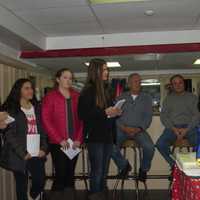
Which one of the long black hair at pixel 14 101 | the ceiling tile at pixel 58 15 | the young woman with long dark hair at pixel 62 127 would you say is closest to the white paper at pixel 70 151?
the young woman with long dark hair at pixel 62 127

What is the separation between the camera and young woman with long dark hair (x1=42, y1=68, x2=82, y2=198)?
3.03 meters

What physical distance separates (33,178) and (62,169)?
0.33 m

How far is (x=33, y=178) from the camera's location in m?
3.15

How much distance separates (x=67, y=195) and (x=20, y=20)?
221cm

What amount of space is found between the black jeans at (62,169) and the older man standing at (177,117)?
51.8 inches

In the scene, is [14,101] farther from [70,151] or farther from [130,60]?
[130,60]

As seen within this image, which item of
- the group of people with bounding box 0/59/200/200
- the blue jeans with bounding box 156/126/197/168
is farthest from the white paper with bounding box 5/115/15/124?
the blue jeans with bounding box 156/126/197/168

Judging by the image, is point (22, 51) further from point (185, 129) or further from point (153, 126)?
point (185, 129)

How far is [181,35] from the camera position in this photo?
499 cm

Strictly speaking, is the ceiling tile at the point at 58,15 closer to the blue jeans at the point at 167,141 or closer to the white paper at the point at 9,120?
the white paper at the point at 9,120

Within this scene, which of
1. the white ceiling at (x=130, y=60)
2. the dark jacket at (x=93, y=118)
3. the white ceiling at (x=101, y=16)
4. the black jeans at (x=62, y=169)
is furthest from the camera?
the white ceiling at (x=130, y=60)

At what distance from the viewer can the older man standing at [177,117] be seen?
3941mm

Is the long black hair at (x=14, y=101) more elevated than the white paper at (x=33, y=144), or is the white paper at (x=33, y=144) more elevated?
the long black hair at (x=14, y=101)

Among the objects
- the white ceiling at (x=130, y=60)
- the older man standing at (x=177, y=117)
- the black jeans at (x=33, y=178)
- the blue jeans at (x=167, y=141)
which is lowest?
the black jeans at (x=33, y=178)
